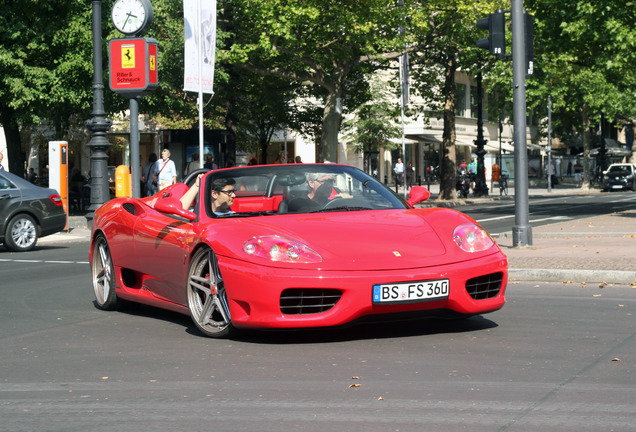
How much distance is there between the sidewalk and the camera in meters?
11.1

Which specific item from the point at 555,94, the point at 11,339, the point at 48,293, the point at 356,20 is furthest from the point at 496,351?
the point at 555,94

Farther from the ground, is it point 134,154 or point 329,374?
point 134,154

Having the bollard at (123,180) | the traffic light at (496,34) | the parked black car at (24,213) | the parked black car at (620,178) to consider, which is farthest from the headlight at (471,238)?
the parked black car at (620,178)

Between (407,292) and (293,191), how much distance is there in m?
1.56

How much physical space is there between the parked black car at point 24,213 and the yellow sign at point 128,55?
2955 mm

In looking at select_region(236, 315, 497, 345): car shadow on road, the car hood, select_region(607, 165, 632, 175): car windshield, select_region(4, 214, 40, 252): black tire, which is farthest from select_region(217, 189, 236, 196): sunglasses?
select_region(607, 165, 632, 175): car windshield

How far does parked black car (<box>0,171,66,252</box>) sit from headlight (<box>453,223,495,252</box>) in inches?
502

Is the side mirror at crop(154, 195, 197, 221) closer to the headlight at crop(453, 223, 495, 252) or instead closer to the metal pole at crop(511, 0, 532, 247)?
the headlight at crop(453, 223, 495, 252)

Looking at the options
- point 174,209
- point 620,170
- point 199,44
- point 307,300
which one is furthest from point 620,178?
point 307,300

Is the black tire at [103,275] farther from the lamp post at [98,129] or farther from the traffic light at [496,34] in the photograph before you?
the lamp post at [98,129]

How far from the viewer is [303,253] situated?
6949 mm

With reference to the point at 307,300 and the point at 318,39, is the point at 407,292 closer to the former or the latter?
the point at 307,300

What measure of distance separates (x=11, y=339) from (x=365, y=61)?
104ft

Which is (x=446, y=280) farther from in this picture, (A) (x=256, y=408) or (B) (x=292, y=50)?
(B) (x=292, y=50)
